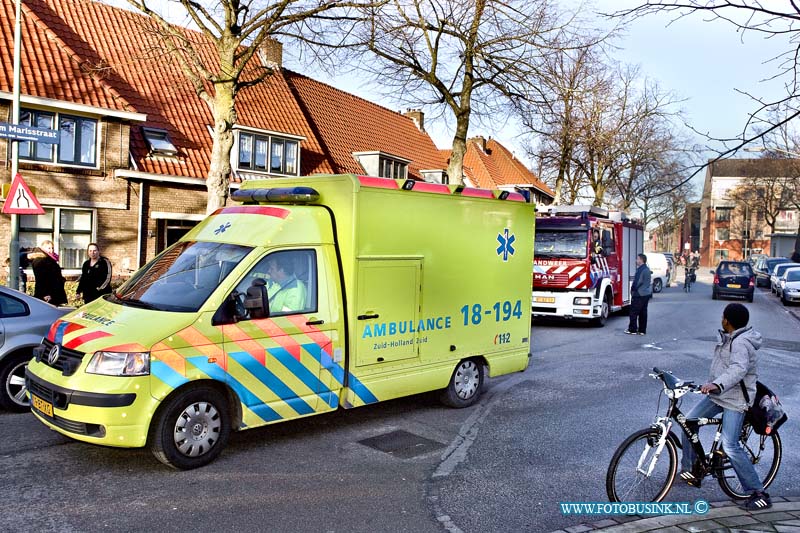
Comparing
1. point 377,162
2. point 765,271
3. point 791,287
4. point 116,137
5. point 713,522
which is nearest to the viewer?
point 713,522

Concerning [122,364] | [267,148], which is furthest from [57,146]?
[122,364]

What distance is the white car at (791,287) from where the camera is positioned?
2562 cm

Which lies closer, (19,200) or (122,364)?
(122,364)

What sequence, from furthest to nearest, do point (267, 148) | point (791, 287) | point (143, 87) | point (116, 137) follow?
point (791, 287) → point (267, 148) → point (143, 87) → point (116, 137)

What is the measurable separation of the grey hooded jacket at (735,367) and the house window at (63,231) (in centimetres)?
1698

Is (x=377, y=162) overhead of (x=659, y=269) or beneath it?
overhead

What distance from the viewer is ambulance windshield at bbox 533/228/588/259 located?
16.1 m

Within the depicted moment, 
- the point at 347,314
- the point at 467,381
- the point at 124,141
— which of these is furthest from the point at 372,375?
the point at 124,141

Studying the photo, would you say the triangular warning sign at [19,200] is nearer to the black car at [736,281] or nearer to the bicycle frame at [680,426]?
the bicycle frame at [680,426]

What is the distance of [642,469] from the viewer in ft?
16.2

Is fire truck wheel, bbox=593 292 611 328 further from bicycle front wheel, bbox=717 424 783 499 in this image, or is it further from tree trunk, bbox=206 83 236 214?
bicycle front wheel, bbox=717 424 783 499

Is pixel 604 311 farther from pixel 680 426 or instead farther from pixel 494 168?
pixel 494 168

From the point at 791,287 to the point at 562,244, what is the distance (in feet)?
48.1

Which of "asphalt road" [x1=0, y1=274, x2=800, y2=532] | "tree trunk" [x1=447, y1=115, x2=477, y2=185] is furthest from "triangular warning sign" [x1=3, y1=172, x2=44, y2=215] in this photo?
"tree trunk" [x1=447, y1=115, x2=477, y2=185]
